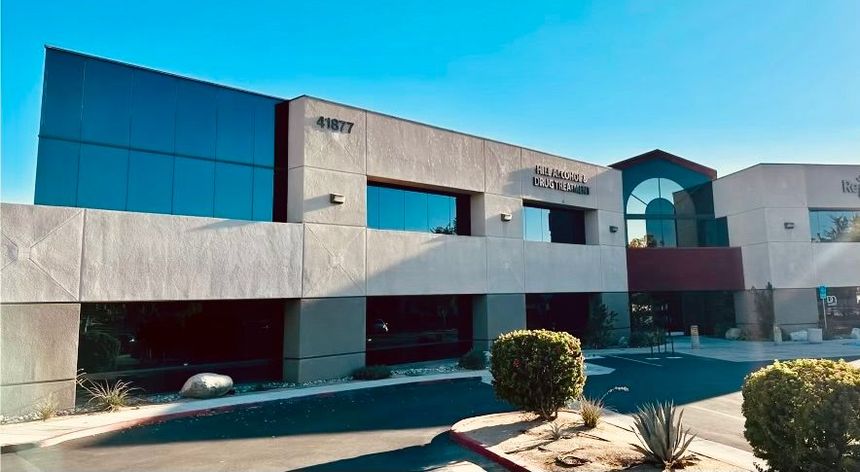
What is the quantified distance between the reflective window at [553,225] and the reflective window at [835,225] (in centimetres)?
1376

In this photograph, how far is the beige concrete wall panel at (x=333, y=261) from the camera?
633 inches

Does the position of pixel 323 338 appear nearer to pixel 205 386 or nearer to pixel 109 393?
pixel 205 386

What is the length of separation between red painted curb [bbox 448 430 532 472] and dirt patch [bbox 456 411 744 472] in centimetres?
8

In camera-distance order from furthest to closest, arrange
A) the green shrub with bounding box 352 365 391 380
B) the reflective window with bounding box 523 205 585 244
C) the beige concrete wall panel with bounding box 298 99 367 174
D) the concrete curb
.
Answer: the reflective window with bounding box 523 205 585 244
the green shrub with bounding box 352 365 391 380
the beige concrete wall panel with bounding box 298 99 367 174
the concrete curb

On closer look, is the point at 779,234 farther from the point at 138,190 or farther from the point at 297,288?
the point at 138,190

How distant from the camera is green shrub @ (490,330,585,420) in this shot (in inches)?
394

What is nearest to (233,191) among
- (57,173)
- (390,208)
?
(57,173)

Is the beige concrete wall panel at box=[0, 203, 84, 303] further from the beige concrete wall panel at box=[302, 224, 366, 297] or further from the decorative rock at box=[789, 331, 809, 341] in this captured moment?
the decorative rock at box=[789, 331, 809, 341]

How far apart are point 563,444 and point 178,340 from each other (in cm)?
1102

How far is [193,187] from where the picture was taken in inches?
599

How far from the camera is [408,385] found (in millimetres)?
15969

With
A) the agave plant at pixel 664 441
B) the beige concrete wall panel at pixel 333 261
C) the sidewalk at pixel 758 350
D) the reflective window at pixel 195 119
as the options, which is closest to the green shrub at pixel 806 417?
the agave plant at pixel 664 441

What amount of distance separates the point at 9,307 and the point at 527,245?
57.7 feet

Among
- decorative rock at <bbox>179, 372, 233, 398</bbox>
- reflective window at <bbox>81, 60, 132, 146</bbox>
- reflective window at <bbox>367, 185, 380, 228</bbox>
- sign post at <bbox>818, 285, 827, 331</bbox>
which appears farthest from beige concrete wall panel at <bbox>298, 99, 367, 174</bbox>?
sign post at <bbox>818, 285, 827, 331</bbox>
